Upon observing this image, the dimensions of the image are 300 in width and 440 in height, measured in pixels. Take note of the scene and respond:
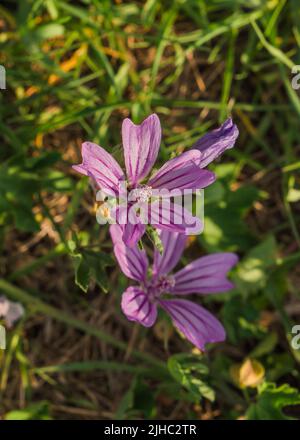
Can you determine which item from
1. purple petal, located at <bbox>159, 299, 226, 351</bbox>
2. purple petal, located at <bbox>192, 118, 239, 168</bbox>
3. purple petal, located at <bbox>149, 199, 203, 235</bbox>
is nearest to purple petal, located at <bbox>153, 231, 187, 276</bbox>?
purple petal, located at <bbox>159, 299, 226, 351</bbox>

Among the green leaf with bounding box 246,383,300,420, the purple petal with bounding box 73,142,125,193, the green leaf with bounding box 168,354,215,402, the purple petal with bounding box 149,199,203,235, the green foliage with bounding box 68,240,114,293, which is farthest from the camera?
the green leaf with bounding box 246,383,300,420

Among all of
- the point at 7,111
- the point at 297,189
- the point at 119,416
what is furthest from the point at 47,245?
the point at 297,189

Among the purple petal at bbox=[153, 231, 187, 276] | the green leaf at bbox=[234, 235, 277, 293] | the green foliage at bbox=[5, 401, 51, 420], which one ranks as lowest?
the green foliage at bbox=[5, 401, 51, 420]

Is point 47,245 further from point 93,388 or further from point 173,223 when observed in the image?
point 173,223

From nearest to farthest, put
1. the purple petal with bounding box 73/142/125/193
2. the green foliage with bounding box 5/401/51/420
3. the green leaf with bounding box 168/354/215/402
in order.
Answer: the purple petal with bounding box 73/142/125/193
the green leaf with bounding box 168/354/215/402
the green foliage with bounding box 5/401/51/420

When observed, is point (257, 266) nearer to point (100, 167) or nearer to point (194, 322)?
point (194, 322)

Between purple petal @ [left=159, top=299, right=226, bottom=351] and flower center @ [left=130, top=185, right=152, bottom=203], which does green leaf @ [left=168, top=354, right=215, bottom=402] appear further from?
flower center @ [left=130, top=185, right=152, bottom=203]

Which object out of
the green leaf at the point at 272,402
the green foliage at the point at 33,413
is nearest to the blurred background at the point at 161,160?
the green foliage at the point at 33,413
